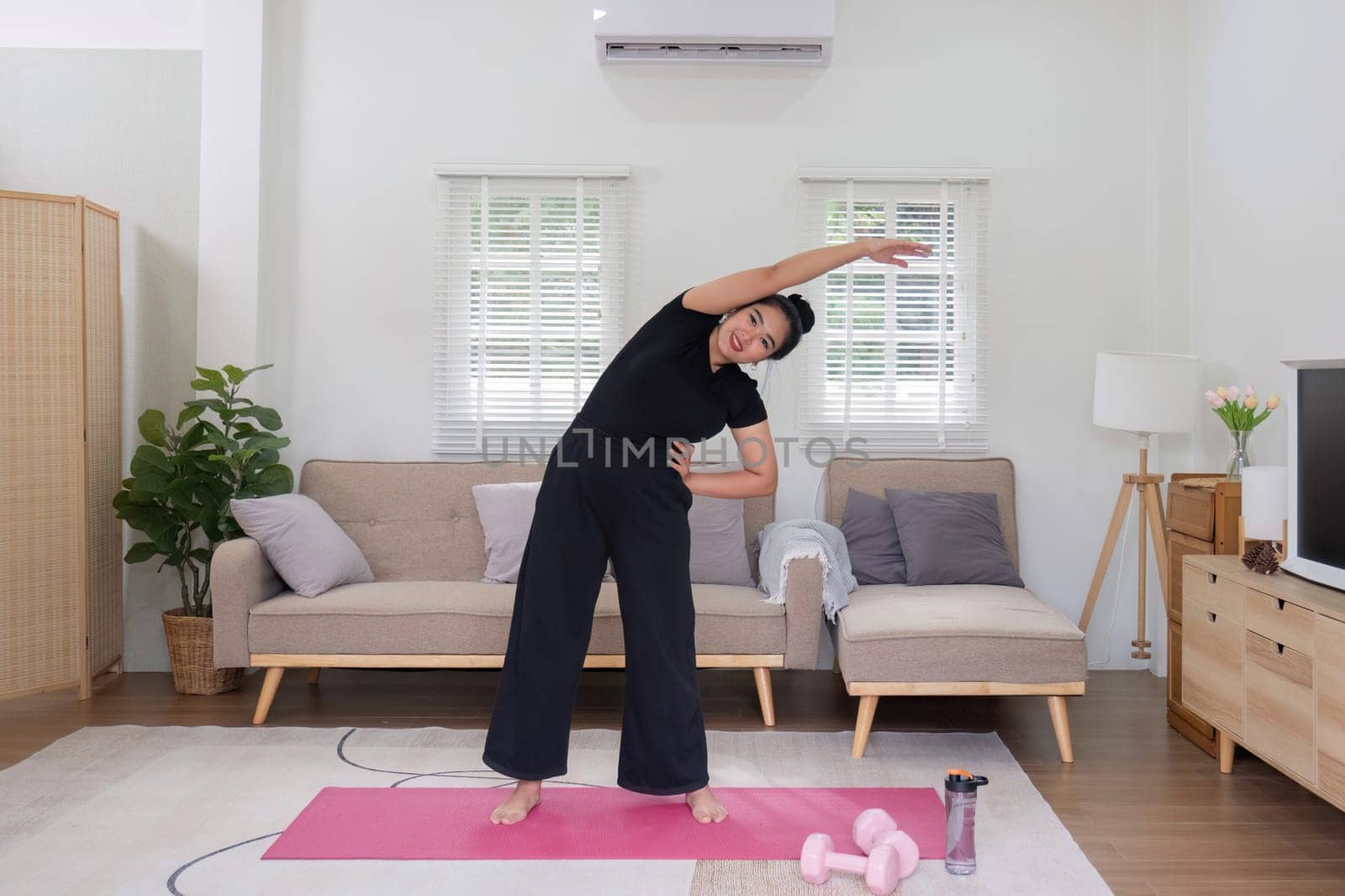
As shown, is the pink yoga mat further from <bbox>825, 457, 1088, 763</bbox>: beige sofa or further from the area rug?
<bbox>825, 457, 1088, 763</bbox>: beige sofa

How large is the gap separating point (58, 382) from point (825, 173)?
3.09m

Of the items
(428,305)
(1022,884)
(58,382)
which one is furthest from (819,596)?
(58,382)

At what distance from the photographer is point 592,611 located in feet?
8.93

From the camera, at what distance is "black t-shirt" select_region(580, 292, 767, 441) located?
8.61 feet

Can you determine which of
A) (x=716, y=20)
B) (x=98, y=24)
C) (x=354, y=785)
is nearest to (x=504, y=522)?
(x=354, y=785)

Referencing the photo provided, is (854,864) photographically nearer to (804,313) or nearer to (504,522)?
(804,313)

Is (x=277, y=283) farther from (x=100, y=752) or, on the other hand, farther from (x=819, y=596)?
(x=819, y=596)

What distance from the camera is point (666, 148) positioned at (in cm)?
450

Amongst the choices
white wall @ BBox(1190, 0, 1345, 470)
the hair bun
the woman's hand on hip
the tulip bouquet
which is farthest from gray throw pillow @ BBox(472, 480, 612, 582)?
white wall @ BBox(1190, 0, 1345, 470)

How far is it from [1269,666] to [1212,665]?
0.35 meters

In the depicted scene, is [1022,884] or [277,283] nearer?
[1022,884]

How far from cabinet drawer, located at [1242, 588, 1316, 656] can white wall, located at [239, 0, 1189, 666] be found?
152cm

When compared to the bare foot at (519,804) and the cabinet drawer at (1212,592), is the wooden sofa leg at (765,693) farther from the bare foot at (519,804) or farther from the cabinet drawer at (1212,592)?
the cabinet drawer at (1212,592)

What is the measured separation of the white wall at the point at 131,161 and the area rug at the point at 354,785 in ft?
4.54
